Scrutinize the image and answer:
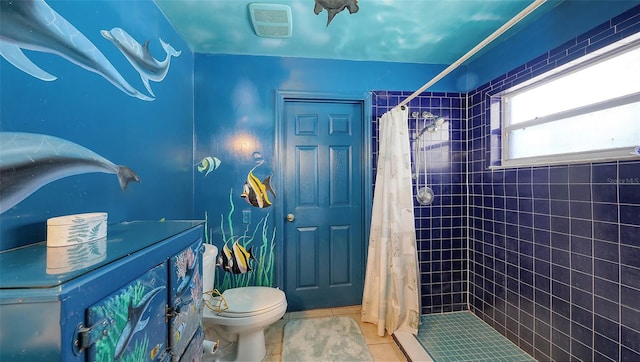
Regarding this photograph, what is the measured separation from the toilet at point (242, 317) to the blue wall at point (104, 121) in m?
0.52

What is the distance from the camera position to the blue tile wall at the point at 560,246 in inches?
46.0

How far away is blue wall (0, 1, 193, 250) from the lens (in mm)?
732

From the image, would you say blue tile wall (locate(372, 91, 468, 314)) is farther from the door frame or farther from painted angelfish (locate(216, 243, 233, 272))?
painted angelfish (locate(216, 243, 233, 272))

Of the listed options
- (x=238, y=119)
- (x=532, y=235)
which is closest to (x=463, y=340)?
(x=532, y=235)

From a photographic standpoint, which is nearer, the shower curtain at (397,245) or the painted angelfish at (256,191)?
the shower curtain at (397,245)

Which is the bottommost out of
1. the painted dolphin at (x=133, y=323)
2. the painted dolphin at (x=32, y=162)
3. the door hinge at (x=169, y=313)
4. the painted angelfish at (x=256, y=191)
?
the door hinge at (x=169, y=313)

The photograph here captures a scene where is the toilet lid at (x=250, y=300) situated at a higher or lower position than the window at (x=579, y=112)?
lower

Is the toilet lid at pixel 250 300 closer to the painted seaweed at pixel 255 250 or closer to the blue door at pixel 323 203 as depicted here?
the painted seaweed at pixel 255 250

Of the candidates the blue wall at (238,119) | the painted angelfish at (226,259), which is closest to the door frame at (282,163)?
the blue wall at (238,119)

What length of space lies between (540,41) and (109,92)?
2447mm

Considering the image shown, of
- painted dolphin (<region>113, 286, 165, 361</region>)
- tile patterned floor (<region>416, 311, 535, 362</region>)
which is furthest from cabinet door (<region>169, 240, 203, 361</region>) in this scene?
tile patterned floor (<region>416, 311, 535, 362</region>)

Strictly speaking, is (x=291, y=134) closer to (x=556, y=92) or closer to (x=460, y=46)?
(x=460, y=46)

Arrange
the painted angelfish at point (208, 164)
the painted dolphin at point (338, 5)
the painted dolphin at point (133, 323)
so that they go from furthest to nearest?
the painted angelfish at point (208, 164) → the painted dolphin at point (338, 5) → the painted dolphin at point (133, 323)

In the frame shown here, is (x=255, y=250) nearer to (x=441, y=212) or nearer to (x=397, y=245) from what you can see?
(x=397, y=245)
